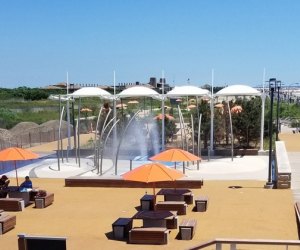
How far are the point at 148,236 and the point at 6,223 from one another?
3724mm

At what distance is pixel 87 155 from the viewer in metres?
29.3

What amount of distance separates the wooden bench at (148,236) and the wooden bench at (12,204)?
5003mm

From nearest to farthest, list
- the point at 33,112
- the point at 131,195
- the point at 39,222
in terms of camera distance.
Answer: the point at 39,222 < the point at 131,195 < the point at 33,112

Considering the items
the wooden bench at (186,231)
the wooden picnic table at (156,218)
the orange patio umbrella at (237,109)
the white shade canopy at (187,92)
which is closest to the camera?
the wooden bench at (186,231)

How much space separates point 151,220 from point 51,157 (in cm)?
1785

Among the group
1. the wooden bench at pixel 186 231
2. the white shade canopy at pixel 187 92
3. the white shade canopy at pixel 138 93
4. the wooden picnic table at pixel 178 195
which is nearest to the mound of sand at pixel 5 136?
the white shade canopy at pixel 138 93

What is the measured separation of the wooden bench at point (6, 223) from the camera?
37.0 ft

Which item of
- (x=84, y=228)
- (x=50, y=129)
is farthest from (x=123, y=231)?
(x=50, y=129)

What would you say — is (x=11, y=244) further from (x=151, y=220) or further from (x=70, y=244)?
(x=151, y=220)

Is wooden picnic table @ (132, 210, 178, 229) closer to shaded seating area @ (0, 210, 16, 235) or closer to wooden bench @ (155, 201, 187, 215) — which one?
wooden bench @ (155, 201, 187, 215)

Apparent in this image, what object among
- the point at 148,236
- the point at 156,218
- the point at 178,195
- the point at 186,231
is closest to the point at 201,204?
the point at 178,195

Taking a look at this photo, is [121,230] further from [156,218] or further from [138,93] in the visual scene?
[138,93]

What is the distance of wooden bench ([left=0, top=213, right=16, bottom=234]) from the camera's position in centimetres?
1129

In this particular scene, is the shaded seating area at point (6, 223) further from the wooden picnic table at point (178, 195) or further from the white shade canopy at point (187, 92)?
the white shade canopy at point (187, 92)
